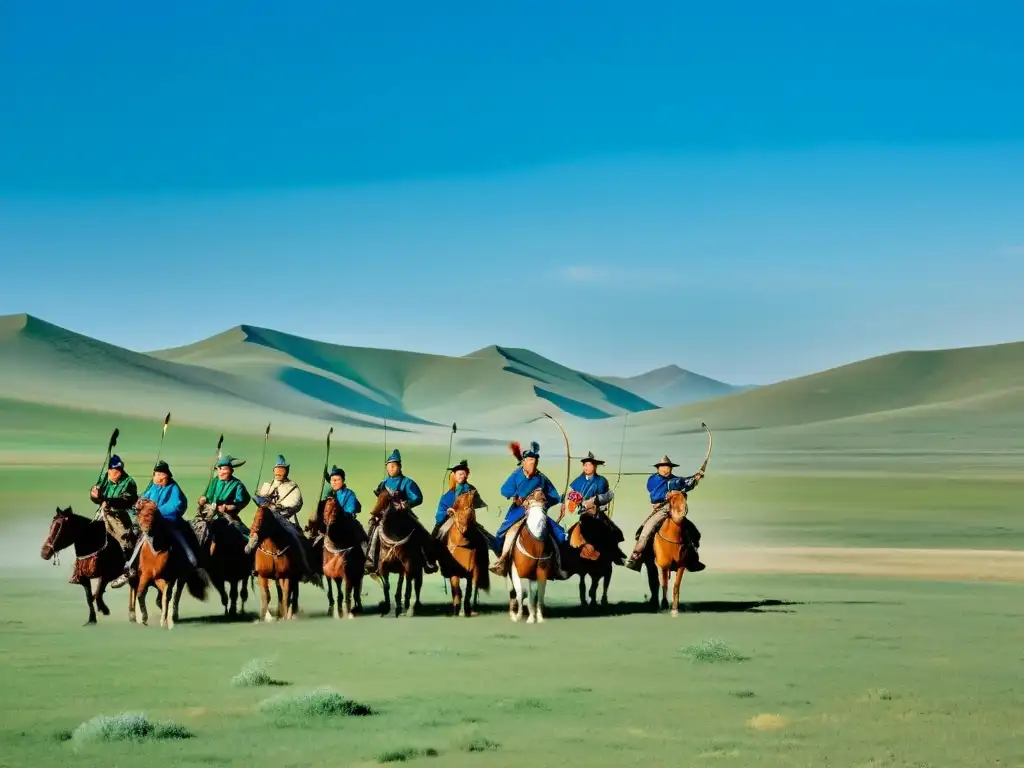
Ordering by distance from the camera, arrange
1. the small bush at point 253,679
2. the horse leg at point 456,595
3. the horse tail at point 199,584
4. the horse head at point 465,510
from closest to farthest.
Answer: the small bush at point 253,679
the horse tail at point 199,584
the horse head at point 465,510
the horse leg at point 456,595

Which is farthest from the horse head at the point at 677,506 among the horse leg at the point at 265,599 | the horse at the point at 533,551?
the horse leg at the point at 265,599

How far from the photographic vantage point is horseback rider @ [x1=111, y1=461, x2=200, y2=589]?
2064 cm

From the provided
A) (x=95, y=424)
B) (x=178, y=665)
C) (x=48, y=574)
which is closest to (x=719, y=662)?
(x=178, y=665)

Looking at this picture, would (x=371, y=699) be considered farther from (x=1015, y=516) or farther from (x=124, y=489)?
(x=1015, y=516)

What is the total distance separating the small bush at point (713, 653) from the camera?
56.9 feet

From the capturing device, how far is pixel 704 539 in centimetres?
4200

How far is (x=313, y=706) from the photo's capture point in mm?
13789

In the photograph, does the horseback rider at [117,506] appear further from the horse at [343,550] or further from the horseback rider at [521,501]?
the horseback rider at [521,501]

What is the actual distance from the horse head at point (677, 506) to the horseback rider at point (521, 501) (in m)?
1.60

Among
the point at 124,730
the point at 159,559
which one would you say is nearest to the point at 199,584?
the point at 159,559

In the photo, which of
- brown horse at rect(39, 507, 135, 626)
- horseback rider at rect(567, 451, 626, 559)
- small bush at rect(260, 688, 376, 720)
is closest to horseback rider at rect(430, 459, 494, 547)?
horseback rider at rect(567, 451, 626, 559)

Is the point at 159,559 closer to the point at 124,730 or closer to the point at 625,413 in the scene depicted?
the point at 124,730

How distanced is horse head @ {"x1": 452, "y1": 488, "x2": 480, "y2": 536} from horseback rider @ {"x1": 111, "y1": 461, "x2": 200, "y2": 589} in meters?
3.58

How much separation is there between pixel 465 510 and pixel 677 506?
3051mm
